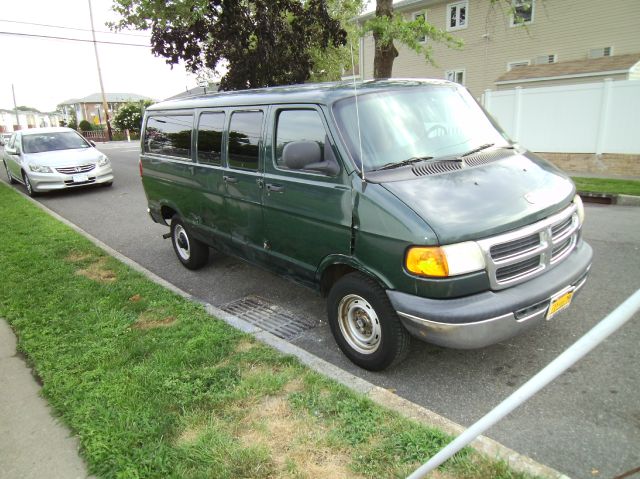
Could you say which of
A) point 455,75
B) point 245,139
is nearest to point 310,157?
point 245,139

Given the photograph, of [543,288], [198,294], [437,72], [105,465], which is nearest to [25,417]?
[105,465]

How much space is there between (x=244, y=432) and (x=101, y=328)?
214cm

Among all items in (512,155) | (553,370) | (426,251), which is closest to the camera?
(553,370)

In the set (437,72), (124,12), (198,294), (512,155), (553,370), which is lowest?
(198,294)

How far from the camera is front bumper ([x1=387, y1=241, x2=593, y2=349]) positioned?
Answer: 9.25 ft

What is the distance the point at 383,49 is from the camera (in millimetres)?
11859

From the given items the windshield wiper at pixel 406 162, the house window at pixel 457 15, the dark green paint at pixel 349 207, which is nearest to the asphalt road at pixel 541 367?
the dark green paint at pixel 349 207

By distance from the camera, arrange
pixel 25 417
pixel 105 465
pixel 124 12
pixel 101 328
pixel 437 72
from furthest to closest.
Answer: pixel 437 72, pixel 124 12, pixel 101 328, pixel 25 417, pixel 105 465

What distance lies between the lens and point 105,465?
2549mm

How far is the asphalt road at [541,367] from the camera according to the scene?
261 cm

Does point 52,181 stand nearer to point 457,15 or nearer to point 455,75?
point 455,75

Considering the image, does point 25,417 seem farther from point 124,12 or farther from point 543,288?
point 124,12

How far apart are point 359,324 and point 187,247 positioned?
329 centimetres

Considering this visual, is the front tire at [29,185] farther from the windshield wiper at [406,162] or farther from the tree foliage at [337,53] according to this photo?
the windshield wiper at [406,162]
